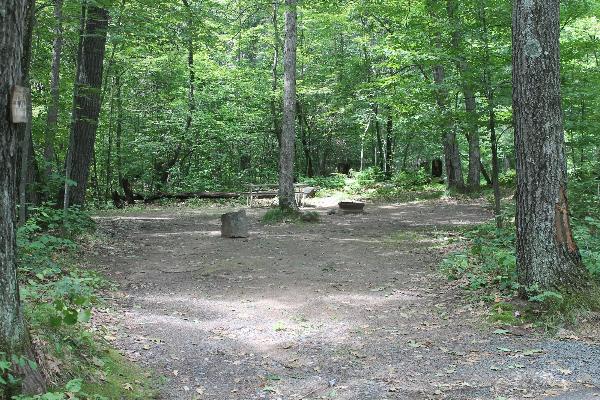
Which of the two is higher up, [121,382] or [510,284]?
[510,284]

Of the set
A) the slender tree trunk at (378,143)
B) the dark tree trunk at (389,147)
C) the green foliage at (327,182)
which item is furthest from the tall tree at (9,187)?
the dark tree trunk at (389,147)

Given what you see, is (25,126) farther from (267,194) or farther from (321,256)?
(267,194)

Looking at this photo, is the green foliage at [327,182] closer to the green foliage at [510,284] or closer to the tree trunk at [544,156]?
the green foliage at [510,284]

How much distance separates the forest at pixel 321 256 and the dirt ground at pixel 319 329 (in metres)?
0.03

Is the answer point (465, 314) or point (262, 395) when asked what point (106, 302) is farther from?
point (465, 314)

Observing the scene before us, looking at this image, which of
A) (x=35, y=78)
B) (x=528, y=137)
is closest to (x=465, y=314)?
(x=528, y=137)

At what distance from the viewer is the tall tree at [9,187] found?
303 centimetres

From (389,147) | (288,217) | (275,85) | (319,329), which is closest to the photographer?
(319,329)

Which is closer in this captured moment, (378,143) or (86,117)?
(86,117)

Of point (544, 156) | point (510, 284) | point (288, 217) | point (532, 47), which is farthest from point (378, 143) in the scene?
point (544, 156)

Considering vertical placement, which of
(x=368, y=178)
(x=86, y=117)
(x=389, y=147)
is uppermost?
(x=389, y=147)

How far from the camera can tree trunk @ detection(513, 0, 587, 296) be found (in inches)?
223

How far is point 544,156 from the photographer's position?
568 cm

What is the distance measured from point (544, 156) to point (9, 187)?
5.11m
